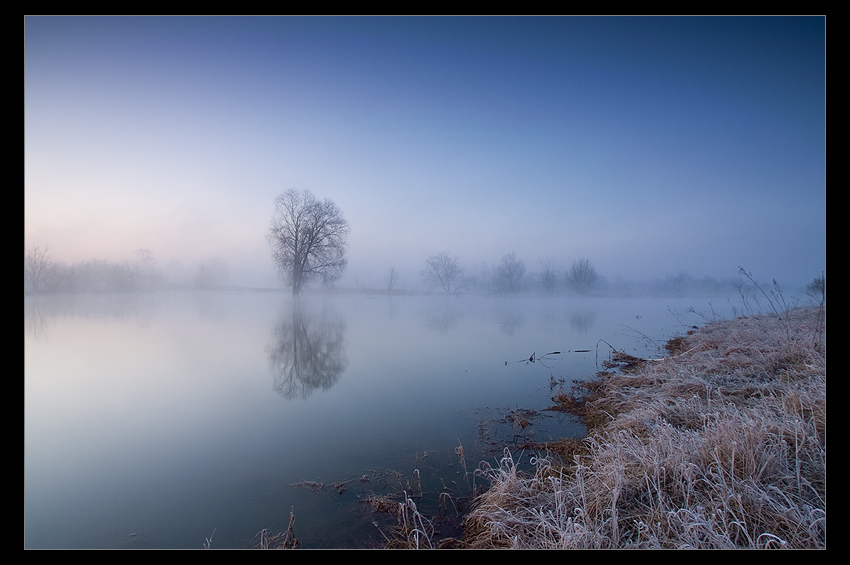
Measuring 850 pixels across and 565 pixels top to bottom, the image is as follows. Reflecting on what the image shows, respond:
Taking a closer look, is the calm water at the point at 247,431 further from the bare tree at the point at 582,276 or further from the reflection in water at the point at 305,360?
the bare tree at the point at 582,276

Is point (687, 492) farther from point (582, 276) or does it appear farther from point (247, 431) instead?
point (582, 276)

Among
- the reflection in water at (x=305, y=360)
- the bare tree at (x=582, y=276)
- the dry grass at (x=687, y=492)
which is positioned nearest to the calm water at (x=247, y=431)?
the reflection in water at (x=305, y=360)

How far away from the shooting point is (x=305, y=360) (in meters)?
8.02

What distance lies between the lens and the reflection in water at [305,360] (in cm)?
616

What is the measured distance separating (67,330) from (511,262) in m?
53.4

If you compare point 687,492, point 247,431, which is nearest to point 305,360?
point 247,431

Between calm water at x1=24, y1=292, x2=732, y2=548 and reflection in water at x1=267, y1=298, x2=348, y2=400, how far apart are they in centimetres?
6

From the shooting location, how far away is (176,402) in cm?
517

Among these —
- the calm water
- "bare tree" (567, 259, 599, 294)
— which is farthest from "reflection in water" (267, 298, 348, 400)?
"bare tree" (567, 259, 599, 294)

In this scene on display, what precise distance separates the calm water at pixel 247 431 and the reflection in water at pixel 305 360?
0.06m

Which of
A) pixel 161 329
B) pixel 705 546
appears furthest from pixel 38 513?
pixel 161 329

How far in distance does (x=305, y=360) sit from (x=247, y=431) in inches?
149
